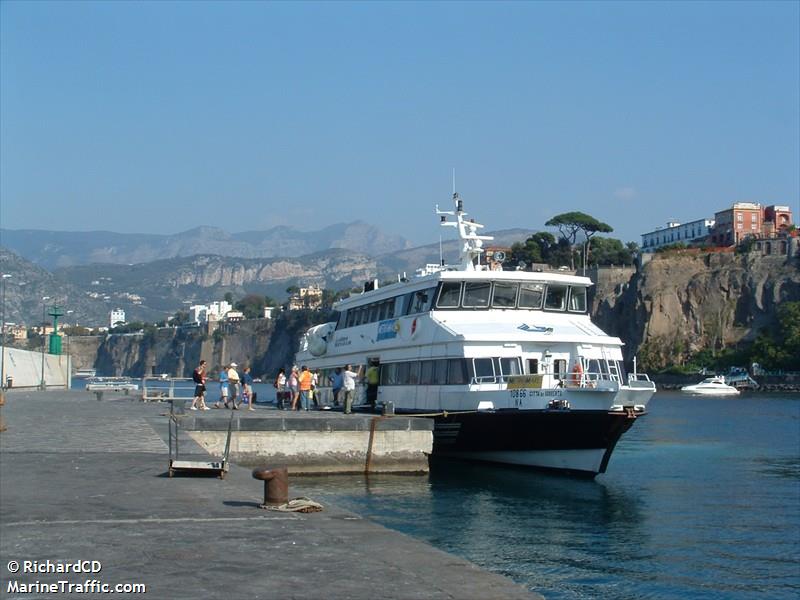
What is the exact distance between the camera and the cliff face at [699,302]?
134250mm

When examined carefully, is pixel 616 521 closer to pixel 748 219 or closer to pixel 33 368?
pixel 33 368

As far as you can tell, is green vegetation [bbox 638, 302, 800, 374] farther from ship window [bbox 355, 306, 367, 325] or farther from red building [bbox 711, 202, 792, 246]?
ship window [bbox 355, 306, 367, 325]

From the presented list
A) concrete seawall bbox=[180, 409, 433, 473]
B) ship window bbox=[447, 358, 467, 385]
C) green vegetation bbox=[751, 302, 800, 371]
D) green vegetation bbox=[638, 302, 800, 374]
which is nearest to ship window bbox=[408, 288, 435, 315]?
ship window bbox=[447, 358, 467, 385]

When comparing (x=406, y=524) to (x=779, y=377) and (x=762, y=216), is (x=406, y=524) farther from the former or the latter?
(x=762, y=216)

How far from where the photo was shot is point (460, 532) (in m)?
17.7

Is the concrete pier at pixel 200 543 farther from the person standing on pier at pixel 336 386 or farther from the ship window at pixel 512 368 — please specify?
the person standing on pier at pixel 336 386

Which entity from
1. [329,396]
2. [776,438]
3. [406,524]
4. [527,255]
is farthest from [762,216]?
[406,524]

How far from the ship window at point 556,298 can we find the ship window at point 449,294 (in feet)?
8.60

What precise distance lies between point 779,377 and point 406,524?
108575mm

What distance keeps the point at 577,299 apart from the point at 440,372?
5135 mm

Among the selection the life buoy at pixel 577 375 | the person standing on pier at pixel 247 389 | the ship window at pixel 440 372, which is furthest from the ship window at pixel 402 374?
the person standing on pier at pixel 247 389

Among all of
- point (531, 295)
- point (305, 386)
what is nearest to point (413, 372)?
point (531, 295)

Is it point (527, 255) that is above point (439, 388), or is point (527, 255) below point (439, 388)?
above

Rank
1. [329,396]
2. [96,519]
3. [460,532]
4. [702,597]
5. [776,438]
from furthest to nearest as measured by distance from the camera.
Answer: [776,438] → [329,396] → [460,532] → [702,597] → [96,519]
